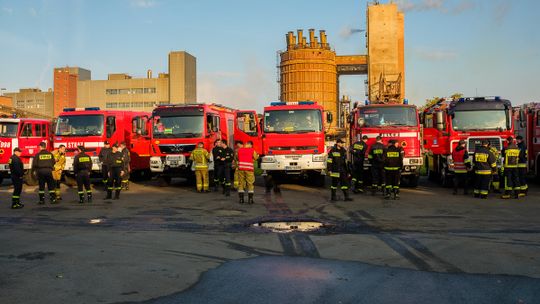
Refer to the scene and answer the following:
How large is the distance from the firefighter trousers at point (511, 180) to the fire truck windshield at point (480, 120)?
243cm

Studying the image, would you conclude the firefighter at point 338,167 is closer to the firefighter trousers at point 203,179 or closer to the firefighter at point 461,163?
the firefighter at point 461,163

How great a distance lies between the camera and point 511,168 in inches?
602

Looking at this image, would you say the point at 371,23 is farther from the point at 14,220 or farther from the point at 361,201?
the point at 14,220

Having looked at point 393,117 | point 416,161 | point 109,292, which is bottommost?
point 109,292

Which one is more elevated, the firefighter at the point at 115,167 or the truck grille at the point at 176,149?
the truck grille at the point at 176,149

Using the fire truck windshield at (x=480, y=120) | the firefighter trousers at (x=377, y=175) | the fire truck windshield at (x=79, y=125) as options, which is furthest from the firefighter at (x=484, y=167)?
the fire truck windshield at (x=79, y=125)

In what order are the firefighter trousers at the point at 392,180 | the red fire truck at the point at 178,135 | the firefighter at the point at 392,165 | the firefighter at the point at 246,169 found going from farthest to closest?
the red fire truck at the point at 178,135 → the firefighter trousers at the point at 392,180 → the firefighter at the point at 392,165 → the firefighter at the point at 246,169

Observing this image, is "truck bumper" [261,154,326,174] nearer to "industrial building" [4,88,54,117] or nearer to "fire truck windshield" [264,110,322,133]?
"fire truck windshield" [264,110,322,133]

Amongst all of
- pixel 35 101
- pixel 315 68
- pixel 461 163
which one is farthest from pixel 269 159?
pixel 35 101

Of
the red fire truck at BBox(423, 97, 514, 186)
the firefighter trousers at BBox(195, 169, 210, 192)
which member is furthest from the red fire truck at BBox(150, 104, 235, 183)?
the red fire truck at BBox(423, 97, 514, 186)

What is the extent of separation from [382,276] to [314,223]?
176 inches

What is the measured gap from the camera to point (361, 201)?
1464 cm

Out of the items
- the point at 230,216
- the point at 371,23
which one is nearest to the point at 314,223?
the point at 230,216

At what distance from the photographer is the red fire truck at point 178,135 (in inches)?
731
